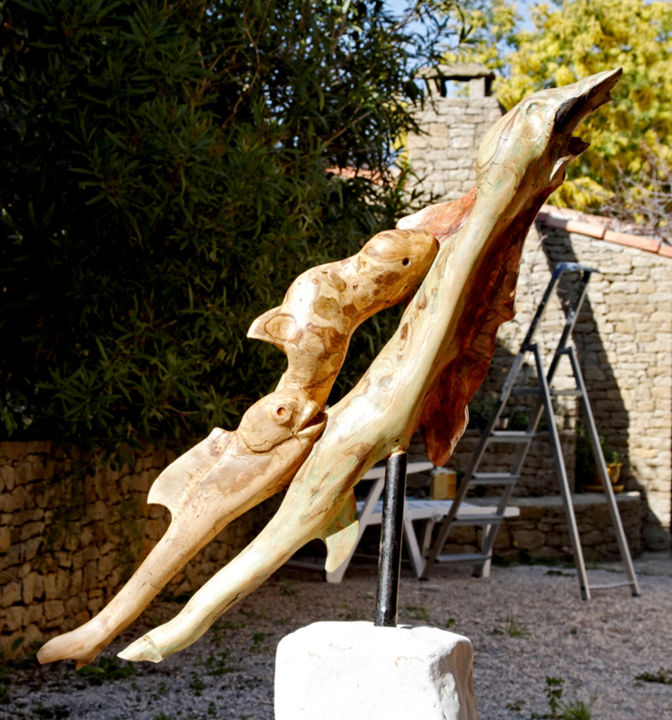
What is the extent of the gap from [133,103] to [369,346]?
2453 mm

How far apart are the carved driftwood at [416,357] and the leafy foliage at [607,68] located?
1437 cm

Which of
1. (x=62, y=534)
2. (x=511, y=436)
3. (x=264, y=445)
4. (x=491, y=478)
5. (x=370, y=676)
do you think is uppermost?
(x=264, y=445)

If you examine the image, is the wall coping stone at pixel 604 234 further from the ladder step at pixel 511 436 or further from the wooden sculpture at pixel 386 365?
the wooden sculpture at pixel 386 365

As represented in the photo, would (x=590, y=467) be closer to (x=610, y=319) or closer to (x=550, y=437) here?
(x=610, y=319)

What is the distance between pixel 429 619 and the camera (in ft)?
21.6

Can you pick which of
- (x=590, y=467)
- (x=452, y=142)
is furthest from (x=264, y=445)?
(x=452, y=142)

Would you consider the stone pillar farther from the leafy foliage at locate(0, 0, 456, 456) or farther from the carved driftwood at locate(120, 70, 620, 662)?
Answer: the carved driftwood at locate(120, 70, 620, 662)

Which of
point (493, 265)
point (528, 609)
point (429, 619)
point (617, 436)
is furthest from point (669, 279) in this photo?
point (493, 265)

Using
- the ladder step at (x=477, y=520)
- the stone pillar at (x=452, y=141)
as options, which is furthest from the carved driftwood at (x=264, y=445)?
the stone pillar at (x=452, y=141)

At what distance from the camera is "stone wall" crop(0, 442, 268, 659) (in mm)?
5035

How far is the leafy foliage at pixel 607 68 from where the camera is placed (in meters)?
16.2

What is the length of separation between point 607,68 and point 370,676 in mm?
16261

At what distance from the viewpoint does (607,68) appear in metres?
16.3

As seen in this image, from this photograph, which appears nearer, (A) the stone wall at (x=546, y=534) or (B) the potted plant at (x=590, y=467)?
(A) the stone wall at (x=546, y=534)
